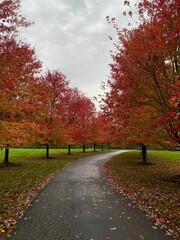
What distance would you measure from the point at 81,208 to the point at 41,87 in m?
16.4

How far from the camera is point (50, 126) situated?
29922 mm

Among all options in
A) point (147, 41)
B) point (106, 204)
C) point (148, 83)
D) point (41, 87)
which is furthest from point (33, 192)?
point (41, 87)

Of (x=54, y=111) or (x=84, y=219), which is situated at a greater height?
(x=54, y=111)

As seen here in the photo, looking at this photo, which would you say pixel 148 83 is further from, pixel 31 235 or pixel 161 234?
pixel 31 235

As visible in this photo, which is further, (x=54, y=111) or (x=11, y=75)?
(x=54, y=111)

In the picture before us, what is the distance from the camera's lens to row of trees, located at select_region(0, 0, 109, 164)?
10555 mm

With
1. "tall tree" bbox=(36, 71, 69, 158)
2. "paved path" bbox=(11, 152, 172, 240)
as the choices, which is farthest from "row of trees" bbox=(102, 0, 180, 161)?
"tall tree" bbox=(36, 71, 69, 158)

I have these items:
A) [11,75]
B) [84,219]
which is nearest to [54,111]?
[11,75]

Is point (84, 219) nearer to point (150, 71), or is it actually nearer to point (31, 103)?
point (150, 71)

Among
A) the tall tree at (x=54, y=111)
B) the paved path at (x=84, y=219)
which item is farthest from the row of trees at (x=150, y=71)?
the tall tree at (x=54, y=111)

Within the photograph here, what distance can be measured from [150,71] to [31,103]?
40.8ft

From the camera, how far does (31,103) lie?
68.5 feet

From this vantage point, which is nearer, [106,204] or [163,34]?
[106,204]

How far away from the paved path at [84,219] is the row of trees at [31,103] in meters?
5.16
